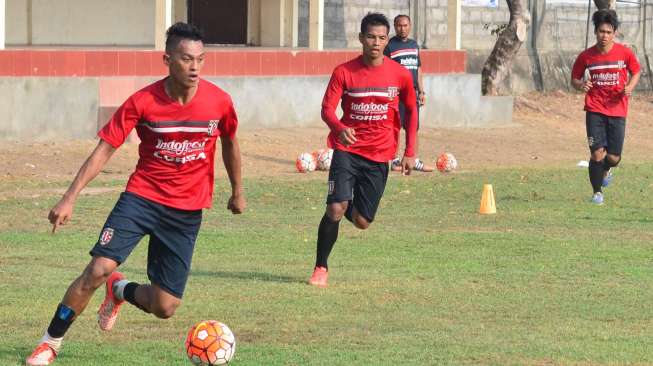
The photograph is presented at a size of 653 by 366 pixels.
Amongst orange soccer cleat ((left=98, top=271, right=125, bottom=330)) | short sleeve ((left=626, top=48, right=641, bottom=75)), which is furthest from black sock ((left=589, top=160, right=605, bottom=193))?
orange soccer cleat ((left=98, top=271, right=125, bottom=330))

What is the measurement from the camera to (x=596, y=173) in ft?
53.5

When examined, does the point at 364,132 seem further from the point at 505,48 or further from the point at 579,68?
the point at 505,48

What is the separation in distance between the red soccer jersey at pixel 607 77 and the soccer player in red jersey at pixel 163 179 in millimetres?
8708

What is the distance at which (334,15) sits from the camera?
29547mm

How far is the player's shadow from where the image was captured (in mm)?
10875

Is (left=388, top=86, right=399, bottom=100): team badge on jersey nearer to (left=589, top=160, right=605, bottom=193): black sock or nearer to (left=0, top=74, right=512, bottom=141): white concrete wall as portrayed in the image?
(left=589, top=160, right=605, bottom=193): black sock

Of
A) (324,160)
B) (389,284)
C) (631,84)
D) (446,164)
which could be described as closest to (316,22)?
(324,160)

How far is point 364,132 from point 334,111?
38cm

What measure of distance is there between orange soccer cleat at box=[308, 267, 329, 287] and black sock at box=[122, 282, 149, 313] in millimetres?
2651

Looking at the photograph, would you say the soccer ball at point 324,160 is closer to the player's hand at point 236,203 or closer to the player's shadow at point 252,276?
the player's shadow at point 252,276

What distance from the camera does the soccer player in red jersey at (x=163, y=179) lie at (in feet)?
25.0

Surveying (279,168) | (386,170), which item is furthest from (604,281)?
(279,168)

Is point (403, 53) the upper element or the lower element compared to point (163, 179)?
lower

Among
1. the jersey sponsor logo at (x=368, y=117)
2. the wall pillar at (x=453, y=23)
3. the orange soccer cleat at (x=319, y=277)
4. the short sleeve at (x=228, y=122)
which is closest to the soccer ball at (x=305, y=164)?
the wall pillar at (x=453, y=23)
